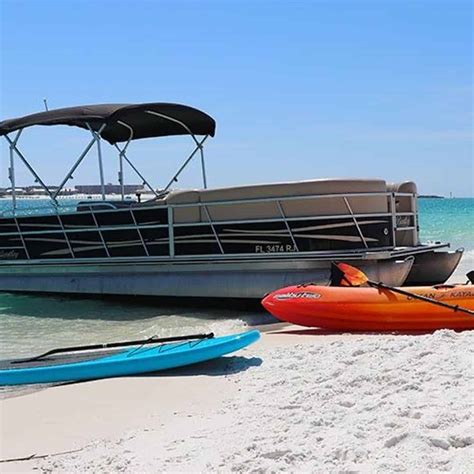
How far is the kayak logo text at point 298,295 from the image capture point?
811 cm

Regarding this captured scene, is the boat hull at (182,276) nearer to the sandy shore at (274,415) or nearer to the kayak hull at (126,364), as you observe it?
the sandy shore at (274,415)

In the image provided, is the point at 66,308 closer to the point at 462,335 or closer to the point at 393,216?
the point at 393,216

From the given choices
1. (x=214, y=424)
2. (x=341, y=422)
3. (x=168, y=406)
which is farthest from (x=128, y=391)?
(x=341, y=422)

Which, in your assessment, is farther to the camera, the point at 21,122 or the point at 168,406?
the point at 21,122

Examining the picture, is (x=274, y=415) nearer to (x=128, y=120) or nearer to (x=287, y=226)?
(x=287, y=226)

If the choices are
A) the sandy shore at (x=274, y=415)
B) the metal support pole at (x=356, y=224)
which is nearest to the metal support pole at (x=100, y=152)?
the metal support pole at (x=356, y=224)

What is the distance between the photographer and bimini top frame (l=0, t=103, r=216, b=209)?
11383 mm

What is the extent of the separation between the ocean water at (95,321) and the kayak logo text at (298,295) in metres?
0.97

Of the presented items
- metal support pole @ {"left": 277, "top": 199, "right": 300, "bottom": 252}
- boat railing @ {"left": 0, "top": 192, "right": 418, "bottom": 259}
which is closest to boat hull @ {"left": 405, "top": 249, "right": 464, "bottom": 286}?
boat railing @ {"left": 0, "top": 192, "right": 418, "bottom": 259}

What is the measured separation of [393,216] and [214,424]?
614 centimetres

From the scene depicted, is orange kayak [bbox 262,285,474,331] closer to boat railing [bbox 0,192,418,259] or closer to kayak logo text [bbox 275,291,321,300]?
kayak logo text [bbox 275,291,321,300]

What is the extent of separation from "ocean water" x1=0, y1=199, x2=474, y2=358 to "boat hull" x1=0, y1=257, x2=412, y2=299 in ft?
0.88

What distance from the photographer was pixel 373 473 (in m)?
3.28

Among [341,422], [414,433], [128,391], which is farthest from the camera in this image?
[128,391]
